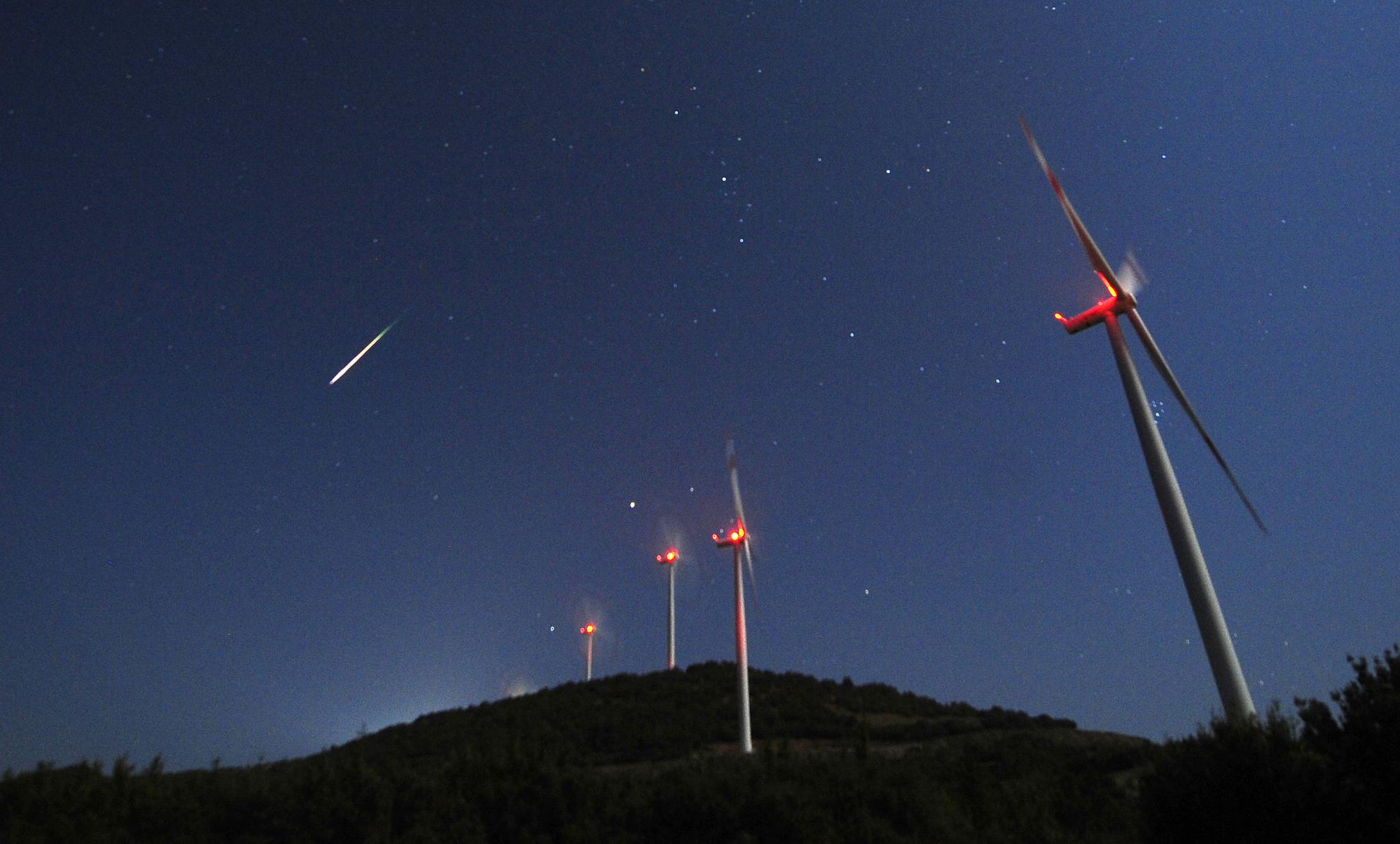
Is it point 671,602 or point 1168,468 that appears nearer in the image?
point 1168,468

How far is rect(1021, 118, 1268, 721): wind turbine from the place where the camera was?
1873 centimetres

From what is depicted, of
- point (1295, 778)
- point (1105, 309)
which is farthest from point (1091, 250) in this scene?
point (1295, 778)

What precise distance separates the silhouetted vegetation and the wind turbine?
1680 millimetres

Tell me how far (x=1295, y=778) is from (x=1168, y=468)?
9928 mm

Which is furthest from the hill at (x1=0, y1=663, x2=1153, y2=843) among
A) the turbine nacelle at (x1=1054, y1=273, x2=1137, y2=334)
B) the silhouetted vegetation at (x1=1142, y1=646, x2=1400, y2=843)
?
the turbine nacelle at (x1=1054, y1=273, x2=1137, y2=334)

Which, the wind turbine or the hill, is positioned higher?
the wind turbine

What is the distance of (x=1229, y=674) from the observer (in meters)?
18.6

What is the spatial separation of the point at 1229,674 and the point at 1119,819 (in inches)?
167

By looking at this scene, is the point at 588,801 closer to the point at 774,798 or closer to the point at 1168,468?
the point at 774,798

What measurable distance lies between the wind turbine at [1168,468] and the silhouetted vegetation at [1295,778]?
1.68 m

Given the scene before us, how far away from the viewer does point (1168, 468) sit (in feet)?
71.1

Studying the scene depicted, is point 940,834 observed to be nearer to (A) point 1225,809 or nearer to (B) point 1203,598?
(A) point 1225,809

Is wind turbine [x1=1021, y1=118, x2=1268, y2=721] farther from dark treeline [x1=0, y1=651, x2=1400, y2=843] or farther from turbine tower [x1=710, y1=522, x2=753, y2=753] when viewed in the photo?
turbine tower [x1=710, y1=522, x2=753, y2=753]

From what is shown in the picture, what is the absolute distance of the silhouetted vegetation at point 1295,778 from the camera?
1280cm
